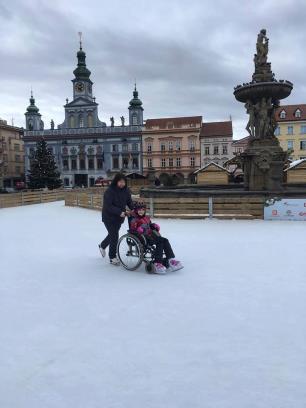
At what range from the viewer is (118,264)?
21.6 feet

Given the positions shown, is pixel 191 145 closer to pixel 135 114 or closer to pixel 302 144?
pixel 135 114

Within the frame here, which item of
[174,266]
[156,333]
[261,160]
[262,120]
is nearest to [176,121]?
[262,120]

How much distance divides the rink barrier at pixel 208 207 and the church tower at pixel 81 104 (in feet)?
184

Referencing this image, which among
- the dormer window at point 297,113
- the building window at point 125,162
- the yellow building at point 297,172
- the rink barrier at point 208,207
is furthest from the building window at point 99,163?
the rink barrier at point 208,207

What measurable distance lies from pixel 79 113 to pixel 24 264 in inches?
2508

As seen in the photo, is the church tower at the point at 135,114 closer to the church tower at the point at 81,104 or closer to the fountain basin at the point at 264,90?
the church tower at the point at 81,104

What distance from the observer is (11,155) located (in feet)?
237

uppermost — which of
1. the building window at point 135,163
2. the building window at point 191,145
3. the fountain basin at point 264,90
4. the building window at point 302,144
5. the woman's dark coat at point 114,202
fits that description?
the building window at point 191,145

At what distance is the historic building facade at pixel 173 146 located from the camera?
6341cm

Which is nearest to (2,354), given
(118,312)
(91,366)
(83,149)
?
(91,366)

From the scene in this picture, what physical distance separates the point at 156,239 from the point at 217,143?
59182 millimetres

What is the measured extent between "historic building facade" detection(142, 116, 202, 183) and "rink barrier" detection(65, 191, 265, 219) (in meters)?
50.0

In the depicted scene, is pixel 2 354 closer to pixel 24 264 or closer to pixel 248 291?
pixel 248 291

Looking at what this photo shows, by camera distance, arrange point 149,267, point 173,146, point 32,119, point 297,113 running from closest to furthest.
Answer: point 149,267 < point 297,113 < point 173,146 < point 32,119
